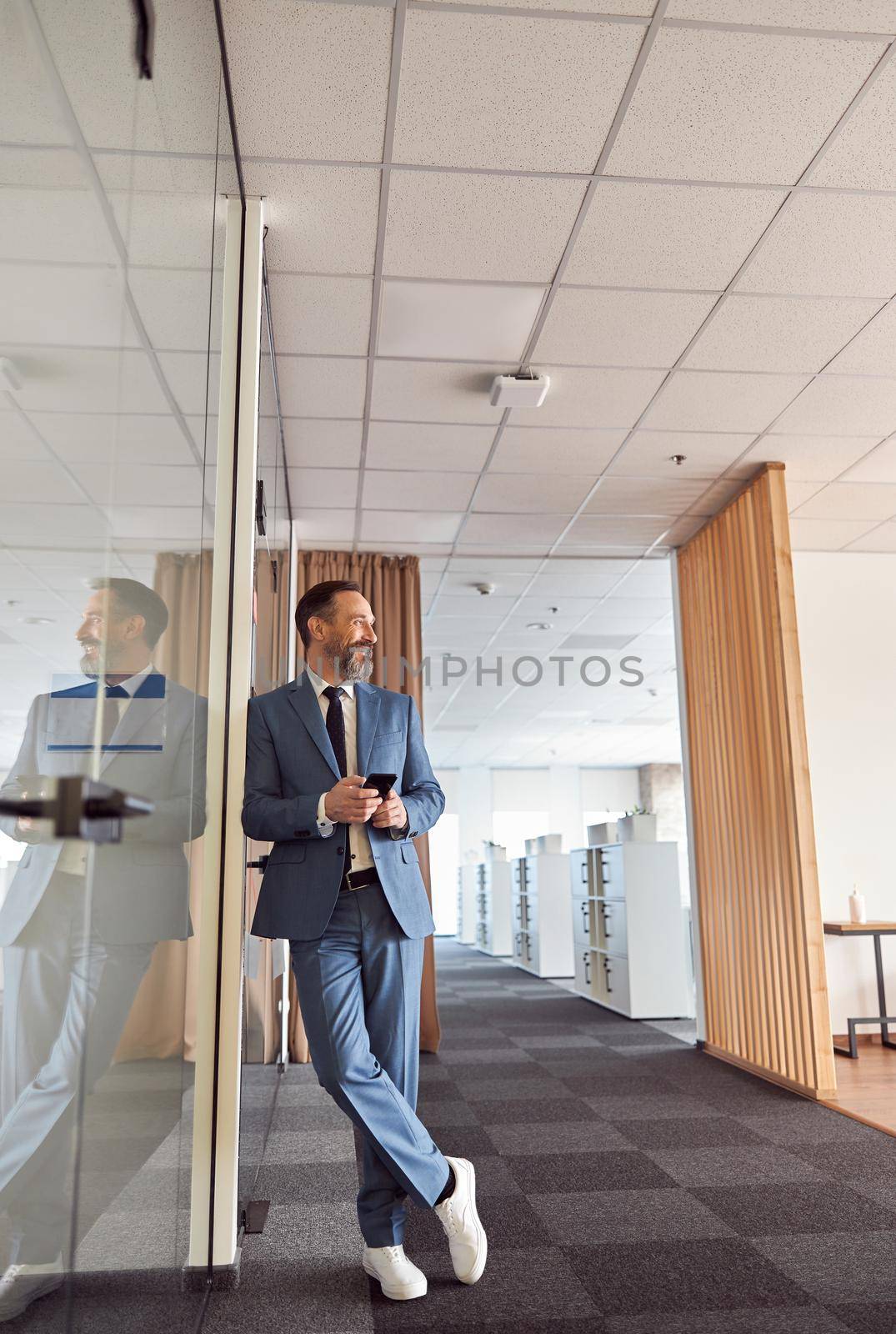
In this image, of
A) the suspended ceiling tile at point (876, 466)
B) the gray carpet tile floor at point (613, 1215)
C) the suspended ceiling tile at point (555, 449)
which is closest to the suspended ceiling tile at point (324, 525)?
the suspended ceiling tile at point (555, 449)

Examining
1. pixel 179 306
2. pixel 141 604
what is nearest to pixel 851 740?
pixel 179 306

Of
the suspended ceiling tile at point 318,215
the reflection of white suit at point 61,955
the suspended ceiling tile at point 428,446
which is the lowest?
the reflection of white suit at point 61,955

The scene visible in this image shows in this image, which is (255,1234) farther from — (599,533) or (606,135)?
(599,533)

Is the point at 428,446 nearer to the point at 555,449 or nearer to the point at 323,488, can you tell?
the point at 555,449

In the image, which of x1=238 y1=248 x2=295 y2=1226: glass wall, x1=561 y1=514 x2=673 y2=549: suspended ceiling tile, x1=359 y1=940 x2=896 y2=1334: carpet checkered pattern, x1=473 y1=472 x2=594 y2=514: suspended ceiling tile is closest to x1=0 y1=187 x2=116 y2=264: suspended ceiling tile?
x1=238 y1=248 x2=295 y2=1226: glass wall

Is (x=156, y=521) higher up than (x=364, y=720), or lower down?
higher up

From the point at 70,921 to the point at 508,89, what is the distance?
7.47ft

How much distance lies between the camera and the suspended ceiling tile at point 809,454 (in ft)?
14.6

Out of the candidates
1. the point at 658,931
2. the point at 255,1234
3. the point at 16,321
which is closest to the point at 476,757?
the point at 658,931

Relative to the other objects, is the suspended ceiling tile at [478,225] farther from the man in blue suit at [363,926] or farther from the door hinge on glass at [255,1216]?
the door hinge on glass at [255,1216]

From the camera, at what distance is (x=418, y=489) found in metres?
4.95

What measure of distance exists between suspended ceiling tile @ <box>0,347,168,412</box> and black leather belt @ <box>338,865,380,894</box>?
1.14m

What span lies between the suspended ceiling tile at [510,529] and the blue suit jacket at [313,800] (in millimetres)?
3006

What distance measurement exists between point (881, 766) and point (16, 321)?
572 cm
